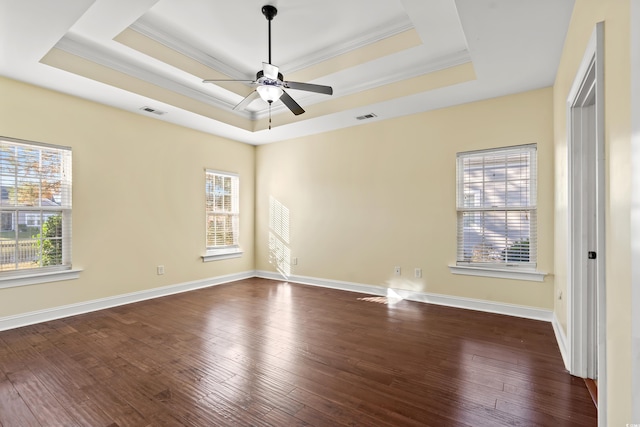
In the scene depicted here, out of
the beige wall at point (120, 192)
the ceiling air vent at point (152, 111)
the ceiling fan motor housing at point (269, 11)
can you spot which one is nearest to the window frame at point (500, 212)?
the ceiling fan motor housing at point (269, 11)

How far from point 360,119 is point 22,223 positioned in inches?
175

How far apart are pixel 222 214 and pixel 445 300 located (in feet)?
13.1

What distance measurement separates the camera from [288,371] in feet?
7.93

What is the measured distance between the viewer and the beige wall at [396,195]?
372 centimetres

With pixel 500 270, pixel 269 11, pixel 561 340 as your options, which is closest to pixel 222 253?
pixel 269 11

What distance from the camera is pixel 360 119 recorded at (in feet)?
15.6

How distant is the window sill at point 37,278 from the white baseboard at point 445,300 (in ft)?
10.6

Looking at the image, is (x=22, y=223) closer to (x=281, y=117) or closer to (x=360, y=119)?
(x=281, y=117)

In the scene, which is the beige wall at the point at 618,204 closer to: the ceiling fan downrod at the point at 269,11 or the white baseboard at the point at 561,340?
the white baseboard at the point at 561,340

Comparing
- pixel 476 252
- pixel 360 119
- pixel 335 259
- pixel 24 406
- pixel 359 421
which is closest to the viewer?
pixel 359 421

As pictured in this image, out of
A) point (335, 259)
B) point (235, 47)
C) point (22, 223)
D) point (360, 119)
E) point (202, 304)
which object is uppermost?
point (235, 47)

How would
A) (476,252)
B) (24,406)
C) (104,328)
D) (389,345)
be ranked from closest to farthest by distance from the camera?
1. (24,406)
2. (389,345)
3. (104,328)
4. (476,252)

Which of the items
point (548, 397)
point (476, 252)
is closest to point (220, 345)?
point (548, 397)

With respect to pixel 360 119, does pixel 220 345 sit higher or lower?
lower
